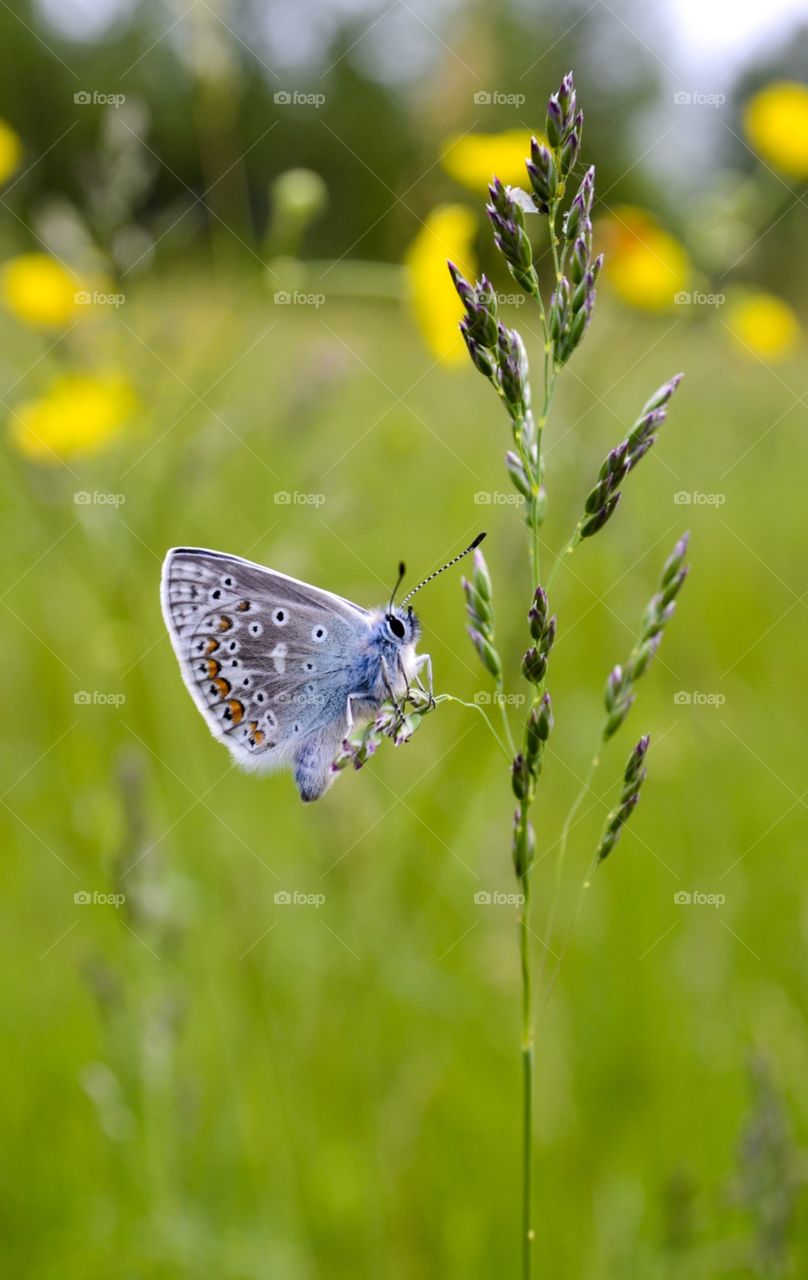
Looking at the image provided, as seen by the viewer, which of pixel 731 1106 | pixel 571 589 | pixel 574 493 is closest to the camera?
pixel 574 493

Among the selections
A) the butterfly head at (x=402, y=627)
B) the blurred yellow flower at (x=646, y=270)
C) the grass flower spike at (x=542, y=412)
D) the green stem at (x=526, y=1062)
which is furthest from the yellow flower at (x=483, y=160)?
the green stem at (x=526, y=1062)

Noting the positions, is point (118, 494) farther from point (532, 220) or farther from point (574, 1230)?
point (574, 1230)

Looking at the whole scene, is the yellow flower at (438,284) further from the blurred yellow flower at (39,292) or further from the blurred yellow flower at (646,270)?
the blurred yellow flower at (39,292)

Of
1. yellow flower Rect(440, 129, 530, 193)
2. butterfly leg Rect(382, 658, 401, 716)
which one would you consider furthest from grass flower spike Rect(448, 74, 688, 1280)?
yellow flower Rect(440, 129, 530, 193)

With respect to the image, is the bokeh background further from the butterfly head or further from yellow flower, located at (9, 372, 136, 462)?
the butterfly head

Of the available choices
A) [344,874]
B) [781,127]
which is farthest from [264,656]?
[781,127]

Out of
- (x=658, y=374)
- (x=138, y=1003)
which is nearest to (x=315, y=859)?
(x=138, y=1003)
